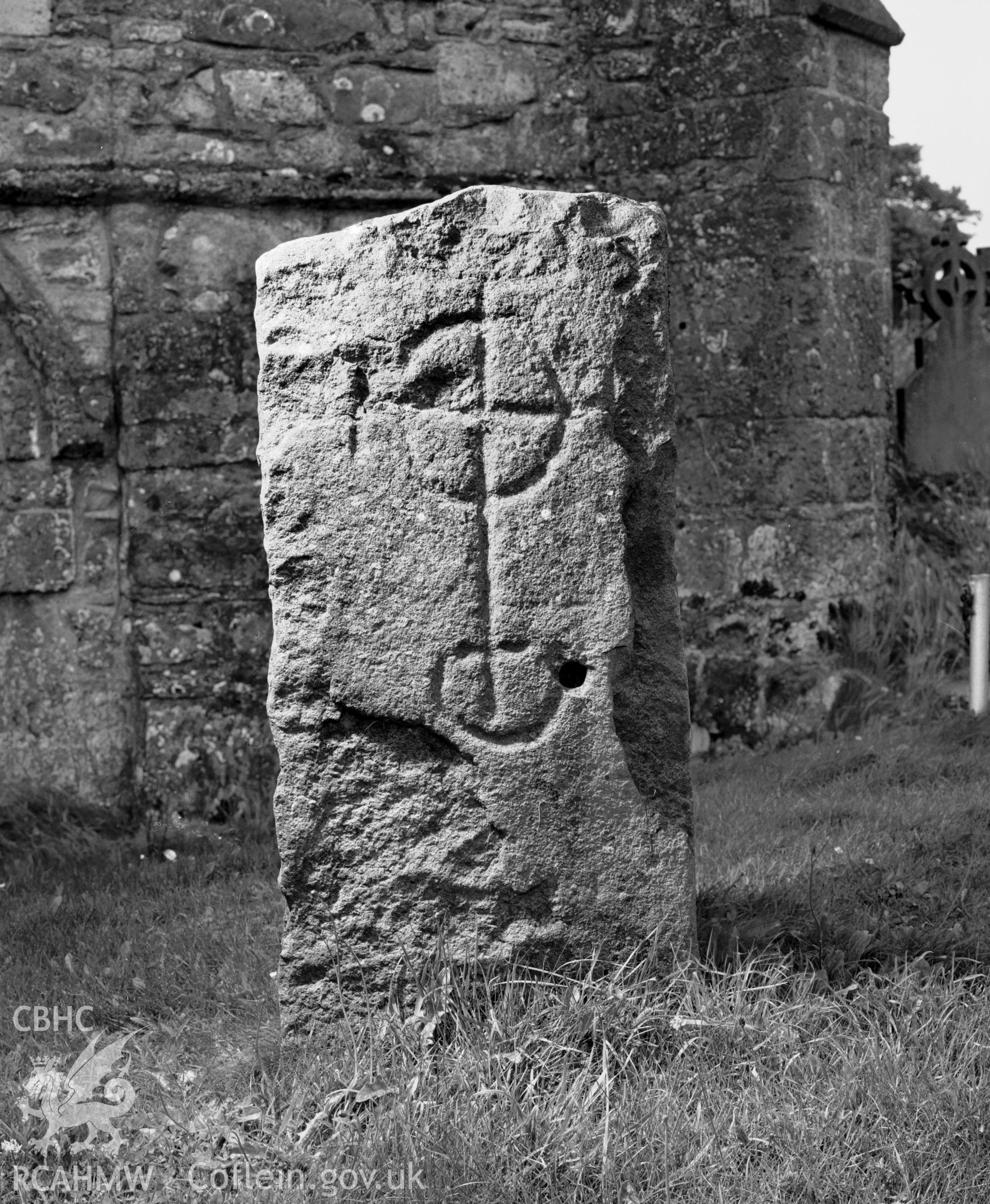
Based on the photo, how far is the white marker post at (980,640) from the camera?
557 cm

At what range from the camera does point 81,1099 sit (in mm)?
2691

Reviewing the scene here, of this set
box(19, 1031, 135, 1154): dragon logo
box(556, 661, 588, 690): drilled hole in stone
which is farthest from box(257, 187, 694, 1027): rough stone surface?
box(19, 1031, 135, 1154): dragon logo

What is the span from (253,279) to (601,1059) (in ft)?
12.0

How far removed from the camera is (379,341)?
298cm

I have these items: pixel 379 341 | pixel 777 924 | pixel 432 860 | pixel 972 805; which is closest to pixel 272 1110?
pixel 432 860

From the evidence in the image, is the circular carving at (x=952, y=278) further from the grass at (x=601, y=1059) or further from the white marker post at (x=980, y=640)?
the grass at (x=601, y=1059)

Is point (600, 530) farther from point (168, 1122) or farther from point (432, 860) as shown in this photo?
point (168, 1122)

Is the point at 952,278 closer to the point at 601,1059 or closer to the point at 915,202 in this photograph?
the point at 601,1059

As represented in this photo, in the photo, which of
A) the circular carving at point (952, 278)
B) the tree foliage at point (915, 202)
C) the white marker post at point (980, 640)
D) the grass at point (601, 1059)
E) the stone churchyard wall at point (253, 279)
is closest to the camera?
the grass at point (601, 1059)

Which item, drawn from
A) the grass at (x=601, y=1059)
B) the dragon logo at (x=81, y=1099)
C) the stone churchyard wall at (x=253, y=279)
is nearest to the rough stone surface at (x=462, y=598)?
the grass at (x=601, y=1059)

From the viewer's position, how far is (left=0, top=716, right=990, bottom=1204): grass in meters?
2.42

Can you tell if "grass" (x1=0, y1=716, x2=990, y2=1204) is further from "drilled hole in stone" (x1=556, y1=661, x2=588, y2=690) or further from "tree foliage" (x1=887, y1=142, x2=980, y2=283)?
"tree foliage" (x1=887, y1=142, x2=980, y2=283)

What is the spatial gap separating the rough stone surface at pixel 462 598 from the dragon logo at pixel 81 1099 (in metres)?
0.40

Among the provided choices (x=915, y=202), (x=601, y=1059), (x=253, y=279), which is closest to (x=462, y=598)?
(x=601, y=1059)
